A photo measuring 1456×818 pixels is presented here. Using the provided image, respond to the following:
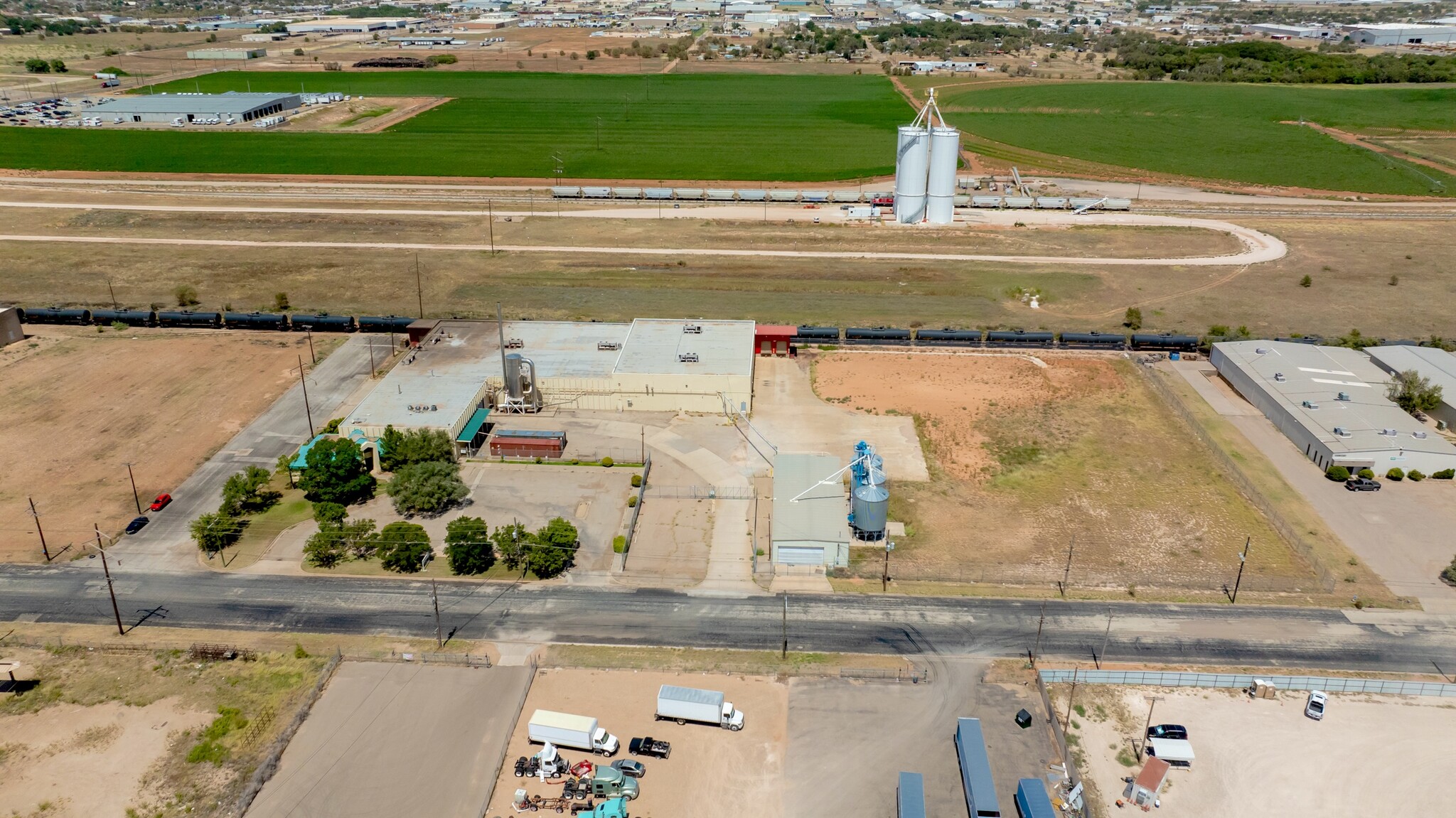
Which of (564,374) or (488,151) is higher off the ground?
(488,151)

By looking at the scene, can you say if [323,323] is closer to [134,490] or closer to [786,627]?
[134,490]

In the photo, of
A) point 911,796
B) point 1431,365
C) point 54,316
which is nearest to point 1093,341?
point 1431,365

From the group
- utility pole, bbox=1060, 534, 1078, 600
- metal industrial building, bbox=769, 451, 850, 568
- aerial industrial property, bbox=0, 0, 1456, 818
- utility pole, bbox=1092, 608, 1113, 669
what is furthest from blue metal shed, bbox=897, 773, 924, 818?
utility pole, bbox=1060, 534, 1078, 600

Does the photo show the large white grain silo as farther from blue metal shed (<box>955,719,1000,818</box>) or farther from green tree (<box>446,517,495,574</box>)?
blue metal shed (<box>955,719,1000,818</box>)

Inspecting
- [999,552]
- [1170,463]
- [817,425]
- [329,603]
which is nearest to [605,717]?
[329,603]

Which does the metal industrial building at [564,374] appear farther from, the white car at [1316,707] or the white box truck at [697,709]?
the white car at [1316,707]

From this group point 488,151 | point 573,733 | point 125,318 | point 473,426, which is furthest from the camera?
point 488,151

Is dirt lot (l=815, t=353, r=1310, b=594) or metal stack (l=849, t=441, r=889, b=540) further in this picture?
metal stack (l=849, t=441, r=889, b=540)
